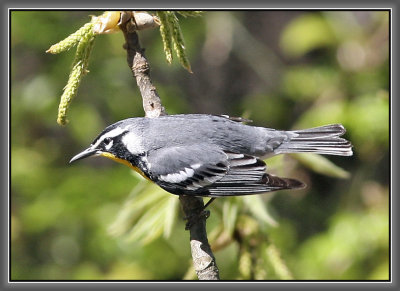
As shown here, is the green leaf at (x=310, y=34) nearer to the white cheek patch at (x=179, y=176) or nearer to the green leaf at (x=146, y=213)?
the green leaf at (x=146, y=213)

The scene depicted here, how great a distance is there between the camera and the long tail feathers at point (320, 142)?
3264mm

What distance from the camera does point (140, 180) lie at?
4.42 meters

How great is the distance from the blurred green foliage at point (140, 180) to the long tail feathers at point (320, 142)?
514 millimetres

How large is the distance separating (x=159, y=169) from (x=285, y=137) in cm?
96

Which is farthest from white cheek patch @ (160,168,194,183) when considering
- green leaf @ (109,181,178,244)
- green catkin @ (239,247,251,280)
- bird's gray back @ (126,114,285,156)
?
green catkin @ (239,247,251,280)

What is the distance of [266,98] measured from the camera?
22.8ft

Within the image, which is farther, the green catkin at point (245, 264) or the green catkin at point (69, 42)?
the green catkin at point (245, 264)

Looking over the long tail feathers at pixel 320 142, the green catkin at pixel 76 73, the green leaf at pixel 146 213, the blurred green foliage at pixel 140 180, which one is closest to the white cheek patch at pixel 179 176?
the green leaf at pixel 146 213

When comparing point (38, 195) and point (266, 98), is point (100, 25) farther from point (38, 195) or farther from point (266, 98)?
point (266, 98)

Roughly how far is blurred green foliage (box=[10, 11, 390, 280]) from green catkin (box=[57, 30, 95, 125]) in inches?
76.7

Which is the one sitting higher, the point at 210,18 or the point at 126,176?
the point at 210,18

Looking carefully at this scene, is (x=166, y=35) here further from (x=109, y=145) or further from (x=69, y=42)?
(x=109, y=145)

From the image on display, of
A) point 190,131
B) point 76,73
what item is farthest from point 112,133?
point 76,73

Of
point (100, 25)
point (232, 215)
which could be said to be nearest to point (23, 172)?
point (232, 215)
